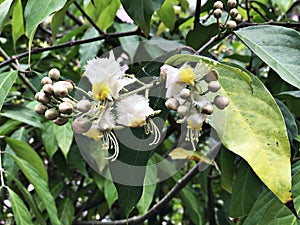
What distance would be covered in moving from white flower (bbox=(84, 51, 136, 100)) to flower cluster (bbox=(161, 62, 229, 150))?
2.2 inches

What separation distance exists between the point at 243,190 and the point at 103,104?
0.35 metres

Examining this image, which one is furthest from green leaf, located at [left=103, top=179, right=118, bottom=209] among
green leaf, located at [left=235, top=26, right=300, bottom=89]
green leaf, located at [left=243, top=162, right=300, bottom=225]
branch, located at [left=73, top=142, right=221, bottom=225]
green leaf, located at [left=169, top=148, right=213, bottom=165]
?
green leaf, located at [left=235, top=26, right=300, bottom=89]

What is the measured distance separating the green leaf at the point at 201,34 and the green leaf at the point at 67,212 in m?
0.61

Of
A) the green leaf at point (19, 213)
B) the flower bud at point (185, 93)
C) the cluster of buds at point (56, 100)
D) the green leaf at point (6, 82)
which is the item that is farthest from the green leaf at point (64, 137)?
the flower bud at point (185, 93)

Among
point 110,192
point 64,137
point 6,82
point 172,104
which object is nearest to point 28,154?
point 64,137

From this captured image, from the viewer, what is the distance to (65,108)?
A: 0.54m

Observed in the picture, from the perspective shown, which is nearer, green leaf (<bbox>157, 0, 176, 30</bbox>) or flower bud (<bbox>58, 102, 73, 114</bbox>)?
flower bud (<bbox>58, 102, 73, 114</bbox>)

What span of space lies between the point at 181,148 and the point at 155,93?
0.32 meters

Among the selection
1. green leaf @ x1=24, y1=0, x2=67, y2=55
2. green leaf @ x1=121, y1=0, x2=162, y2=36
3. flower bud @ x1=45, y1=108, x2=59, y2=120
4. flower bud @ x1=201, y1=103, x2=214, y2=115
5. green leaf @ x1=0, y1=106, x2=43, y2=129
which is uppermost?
green leaf @ x1=24, y1=0, x2=67, y2=55

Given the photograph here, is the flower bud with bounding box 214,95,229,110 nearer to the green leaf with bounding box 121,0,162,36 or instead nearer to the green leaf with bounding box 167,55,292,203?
the green leaf with bounding box 167,55,292,203

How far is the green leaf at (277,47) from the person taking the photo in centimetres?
54

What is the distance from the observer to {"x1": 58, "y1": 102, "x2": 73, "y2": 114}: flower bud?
544mm

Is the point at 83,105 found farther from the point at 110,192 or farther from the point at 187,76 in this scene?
the point at 110,192

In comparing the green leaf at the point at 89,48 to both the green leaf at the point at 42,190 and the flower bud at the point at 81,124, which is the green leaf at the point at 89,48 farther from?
the flower bud at the point at 81,124
